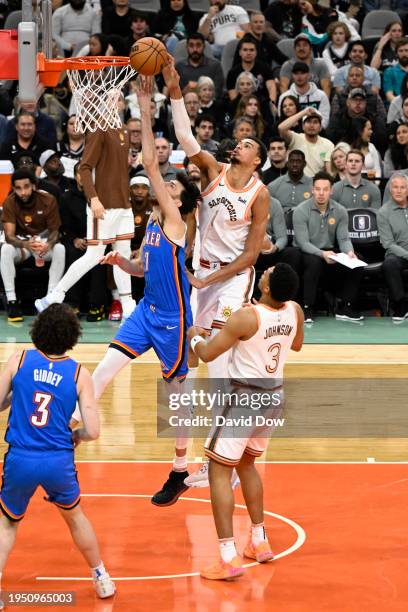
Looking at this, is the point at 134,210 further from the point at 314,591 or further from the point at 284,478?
the point at 314,591

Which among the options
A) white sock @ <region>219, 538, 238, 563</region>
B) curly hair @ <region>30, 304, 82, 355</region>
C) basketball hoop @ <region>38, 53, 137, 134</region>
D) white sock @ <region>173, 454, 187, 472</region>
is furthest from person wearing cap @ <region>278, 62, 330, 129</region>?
curly hair @ <region>30, 304, 82, 355</region>

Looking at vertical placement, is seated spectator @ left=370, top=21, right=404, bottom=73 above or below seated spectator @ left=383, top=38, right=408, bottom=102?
above

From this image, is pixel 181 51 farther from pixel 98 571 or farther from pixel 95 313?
pixel 98 571

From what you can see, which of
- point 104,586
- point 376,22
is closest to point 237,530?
point 104,586

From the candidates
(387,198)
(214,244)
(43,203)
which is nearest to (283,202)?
(387,198)

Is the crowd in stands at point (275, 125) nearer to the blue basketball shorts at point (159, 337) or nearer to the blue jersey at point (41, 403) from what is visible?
the blue basketball shorts at point (159, 337)

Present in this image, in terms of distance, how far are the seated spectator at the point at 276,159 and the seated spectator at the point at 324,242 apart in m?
0.84

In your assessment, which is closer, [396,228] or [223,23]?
[396,228]

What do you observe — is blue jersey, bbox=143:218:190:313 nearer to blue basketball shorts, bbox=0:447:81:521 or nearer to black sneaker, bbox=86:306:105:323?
blue basketball shorts, bbox=0:447:81:521

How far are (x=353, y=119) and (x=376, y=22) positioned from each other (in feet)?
13.0

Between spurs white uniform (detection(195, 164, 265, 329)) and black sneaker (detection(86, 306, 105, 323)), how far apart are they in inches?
203

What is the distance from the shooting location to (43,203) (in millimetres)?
12477

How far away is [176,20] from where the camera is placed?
55.2 ft

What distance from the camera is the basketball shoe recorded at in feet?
19.5
